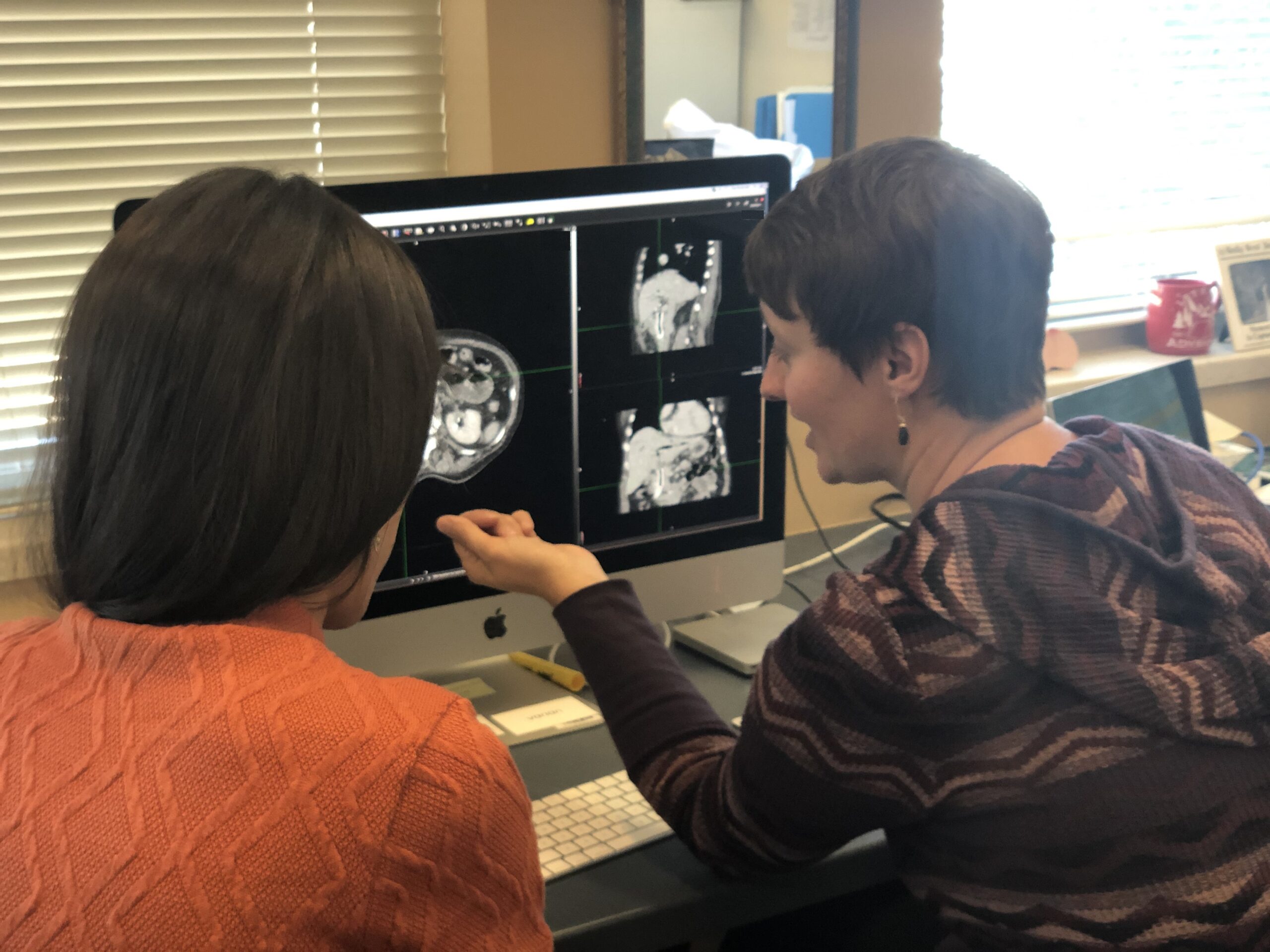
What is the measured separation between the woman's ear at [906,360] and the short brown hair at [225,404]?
450 mm

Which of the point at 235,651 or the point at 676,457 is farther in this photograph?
the point at 676,457

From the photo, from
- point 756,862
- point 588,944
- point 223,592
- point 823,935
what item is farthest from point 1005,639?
point 823,935

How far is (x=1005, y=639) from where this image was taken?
91 cm

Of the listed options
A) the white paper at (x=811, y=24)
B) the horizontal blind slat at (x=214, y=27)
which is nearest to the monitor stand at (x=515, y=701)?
the horizontal blind slat at (x=214, y=27)

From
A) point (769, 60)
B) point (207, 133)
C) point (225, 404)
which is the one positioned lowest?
point (225, 404)

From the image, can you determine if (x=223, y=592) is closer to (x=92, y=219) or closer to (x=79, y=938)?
(x=79, y=938)

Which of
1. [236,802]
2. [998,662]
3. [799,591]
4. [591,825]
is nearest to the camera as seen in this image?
[236,802]

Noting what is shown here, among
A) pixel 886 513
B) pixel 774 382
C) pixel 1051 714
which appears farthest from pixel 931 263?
pixel 886 513

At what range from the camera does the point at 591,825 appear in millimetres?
1163

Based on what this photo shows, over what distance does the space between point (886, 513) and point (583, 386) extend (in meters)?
0.91

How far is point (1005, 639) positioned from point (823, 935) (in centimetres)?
74

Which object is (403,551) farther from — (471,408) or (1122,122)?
(1122,122)

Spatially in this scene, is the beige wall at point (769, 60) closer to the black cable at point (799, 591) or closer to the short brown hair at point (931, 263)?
the black cable at point (799, 591)

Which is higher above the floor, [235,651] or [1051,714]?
[235,651]
